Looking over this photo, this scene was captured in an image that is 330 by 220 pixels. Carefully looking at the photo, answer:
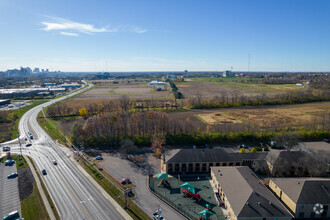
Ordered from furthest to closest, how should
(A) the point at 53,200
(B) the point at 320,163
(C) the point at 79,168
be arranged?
(C) the point at 79,168
(B) the point at 320,163
(A) the point at 53,200

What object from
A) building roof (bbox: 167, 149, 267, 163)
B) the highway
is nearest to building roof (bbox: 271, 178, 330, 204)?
building roof (bbox: 167, 149, 267, 163)

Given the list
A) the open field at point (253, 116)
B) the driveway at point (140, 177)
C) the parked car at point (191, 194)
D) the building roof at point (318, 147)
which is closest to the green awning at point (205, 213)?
the driveway at point (140, 177)

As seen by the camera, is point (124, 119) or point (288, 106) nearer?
point (124, 119)

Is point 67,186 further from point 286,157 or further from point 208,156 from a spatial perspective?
point 286,157

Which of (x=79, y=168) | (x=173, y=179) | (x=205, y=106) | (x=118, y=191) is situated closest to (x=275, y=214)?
(x=173, y=179)

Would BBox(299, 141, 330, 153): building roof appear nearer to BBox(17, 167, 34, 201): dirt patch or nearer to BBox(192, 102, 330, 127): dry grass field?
BBox(192, 102, 330, 127): dry grass field

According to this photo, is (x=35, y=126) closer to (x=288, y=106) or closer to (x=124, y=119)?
(x=124, y=119)
